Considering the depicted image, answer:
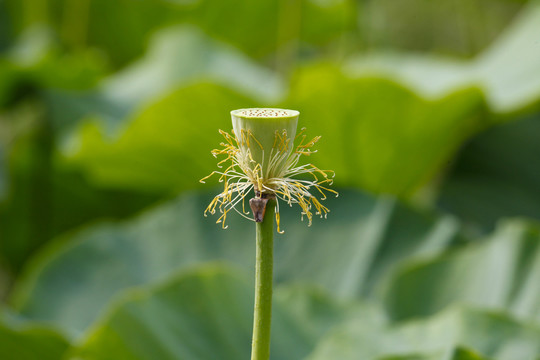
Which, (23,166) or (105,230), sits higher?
(23,166)

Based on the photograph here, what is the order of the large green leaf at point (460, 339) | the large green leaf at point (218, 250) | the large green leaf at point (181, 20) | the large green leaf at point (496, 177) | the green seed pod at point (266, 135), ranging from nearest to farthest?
the green seed pod at point (266, 135) → the large green leaf at point (460, 339) → the large green leaf at point (218, 250) → the large green leaf at point (496, 177) → the large green leaf at point (181, 20)

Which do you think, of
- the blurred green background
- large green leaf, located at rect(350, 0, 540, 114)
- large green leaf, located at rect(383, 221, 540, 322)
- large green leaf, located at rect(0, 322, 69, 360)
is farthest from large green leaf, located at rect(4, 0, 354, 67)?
large green leaf, located at rect(0, 322, 69, 360)

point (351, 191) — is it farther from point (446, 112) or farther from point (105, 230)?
point (105, 230)

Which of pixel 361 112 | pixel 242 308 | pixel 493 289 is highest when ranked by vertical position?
pixel 361 112

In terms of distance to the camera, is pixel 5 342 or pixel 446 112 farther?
pixel 446 112

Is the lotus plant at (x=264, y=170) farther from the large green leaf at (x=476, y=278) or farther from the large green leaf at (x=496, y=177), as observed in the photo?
the large green leaf at (x=496, y=177)

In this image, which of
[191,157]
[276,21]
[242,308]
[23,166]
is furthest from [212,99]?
[276,21]

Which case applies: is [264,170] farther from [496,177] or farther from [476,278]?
[496,177]

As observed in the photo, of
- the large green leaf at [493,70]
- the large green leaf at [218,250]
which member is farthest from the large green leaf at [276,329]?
the large green leaf at [493,70]
